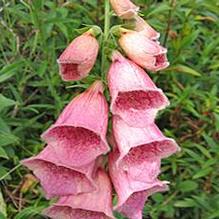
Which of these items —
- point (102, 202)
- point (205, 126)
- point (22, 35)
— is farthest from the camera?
point (22, 35)

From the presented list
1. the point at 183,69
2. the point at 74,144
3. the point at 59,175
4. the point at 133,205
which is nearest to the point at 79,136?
the point at 74,144

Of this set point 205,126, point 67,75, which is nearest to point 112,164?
point 67,75

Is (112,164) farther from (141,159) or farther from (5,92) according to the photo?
(5,92)

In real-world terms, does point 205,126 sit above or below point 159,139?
below

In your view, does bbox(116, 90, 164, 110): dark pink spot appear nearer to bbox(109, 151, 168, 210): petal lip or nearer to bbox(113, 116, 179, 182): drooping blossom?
bbox(113, 116, 179, 182): drooping blossom

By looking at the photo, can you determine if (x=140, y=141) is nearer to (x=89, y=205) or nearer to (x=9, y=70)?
(x=89, y=205)

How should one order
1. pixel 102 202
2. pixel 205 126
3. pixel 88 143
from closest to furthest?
1. pixel 88 143
2. pixel 102 202
3. pixel 205 126
